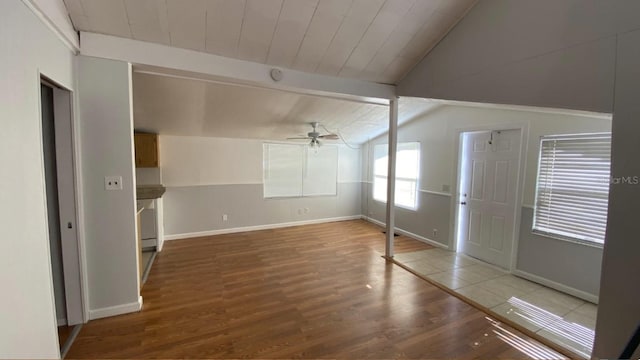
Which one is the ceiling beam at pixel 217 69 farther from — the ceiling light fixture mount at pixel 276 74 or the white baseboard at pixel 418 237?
the white baseboard at pixel 418 237

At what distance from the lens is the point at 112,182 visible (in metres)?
2.36

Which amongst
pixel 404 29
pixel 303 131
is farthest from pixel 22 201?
pixel 303 131

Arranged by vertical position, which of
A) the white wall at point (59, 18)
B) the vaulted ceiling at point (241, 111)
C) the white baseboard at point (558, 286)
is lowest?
the white baseboard at point (558, 286)

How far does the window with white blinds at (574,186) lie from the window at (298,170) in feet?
12.9

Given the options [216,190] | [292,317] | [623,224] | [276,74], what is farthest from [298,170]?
[623,224]

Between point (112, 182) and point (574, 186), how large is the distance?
4.82m

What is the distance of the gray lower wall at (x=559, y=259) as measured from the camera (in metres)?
2.89

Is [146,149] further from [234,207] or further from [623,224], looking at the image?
[623,224]

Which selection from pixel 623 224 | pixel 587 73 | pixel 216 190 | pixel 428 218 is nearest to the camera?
pixel 623 224

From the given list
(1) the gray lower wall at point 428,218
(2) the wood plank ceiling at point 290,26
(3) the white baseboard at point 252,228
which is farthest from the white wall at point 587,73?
(3) the white baseboard at point 252,228

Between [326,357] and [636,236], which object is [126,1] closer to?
[326,357]

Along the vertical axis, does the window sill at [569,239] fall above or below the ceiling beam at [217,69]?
below

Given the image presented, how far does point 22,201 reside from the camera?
1445 millimetres

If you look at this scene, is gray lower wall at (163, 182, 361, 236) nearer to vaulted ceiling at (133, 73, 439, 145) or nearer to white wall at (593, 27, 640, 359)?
vaulted ceiling at (133, 73, 439, 145)
